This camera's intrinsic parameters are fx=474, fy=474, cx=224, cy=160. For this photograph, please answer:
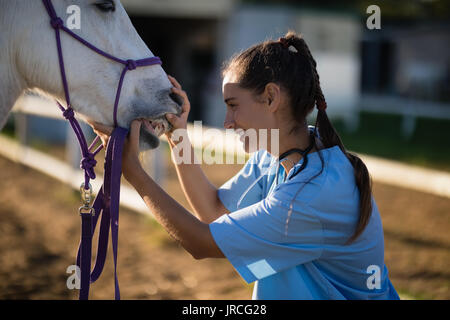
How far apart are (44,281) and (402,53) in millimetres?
26269

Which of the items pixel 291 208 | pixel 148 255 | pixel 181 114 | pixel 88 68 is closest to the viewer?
pixel 291 208

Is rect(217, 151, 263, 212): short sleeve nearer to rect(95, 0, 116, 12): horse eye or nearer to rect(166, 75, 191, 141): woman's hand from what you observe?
rect(166, 75, 191, 141): woman's hand

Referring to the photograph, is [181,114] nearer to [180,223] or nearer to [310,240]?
[180,223]

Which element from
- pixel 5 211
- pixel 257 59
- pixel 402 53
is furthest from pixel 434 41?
pixel 257 59

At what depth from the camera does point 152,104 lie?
1.87 meters

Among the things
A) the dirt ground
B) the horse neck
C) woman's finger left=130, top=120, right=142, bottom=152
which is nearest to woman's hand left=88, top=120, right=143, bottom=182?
woman's finger left=130, top=120, right=142, bottom=152

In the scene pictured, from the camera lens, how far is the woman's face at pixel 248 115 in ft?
5.89

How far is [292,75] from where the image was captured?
174 centimetres

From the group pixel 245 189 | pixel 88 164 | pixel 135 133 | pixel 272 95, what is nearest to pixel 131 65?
pixel 135 133

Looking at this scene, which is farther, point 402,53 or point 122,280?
point 402,53

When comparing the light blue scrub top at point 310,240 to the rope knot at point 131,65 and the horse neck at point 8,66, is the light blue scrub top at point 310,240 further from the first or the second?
the horse neck at point 8,66

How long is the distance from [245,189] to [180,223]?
1.89 feet

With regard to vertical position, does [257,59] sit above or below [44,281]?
above
